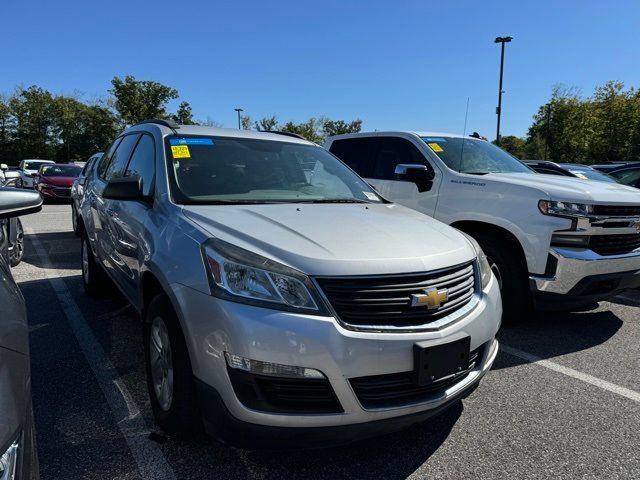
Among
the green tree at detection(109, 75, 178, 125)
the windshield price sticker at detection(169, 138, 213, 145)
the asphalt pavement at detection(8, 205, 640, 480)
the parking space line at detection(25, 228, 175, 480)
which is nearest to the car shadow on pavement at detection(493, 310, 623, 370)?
the asphalt pavement at detection(8, 205, 640, 480)

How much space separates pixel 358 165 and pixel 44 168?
597 inches

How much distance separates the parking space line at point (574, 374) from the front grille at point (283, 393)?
2298mm

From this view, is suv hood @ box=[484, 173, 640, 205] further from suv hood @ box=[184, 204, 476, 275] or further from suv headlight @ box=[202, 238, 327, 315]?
suv headlight @ box=[202, 238, 327, 315]

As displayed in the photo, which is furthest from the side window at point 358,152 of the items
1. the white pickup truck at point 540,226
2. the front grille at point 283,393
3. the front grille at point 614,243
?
the front grille at point 283,393

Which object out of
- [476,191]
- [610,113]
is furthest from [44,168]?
[610,113]

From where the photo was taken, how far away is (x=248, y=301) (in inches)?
79.5

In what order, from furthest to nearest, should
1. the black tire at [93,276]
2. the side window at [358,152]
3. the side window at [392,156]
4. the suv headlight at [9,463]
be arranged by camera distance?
the side window at [358,152] < the side window at [392,156] < the black tire at [93,276] < the suv headlight at [9,463]

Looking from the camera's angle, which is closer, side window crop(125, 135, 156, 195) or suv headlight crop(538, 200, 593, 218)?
side window crop(125, 135, 156, 195)

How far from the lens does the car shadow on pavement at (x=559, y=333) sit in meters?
3.98

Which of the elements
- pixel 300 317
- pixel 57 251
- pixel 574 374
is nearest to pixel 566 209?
pixel 574 374

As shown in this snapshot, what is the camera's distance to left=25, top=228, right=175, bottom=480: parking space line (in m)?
2.29

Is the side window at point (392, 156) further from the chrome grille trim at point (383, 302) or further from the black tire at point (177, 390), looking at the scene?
the black tire at point (177, 390)

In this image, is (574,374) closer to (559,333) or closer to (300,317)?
(559,333)

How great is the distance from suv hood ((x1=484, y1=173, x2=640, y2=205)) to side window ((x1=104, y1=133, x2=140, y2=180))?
327 centimetres
